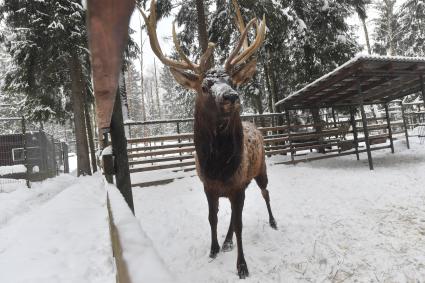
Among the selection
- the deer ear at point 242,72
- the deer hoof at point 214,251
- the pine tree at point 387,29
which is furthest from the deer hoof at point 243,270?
the pine tree at point 387,29

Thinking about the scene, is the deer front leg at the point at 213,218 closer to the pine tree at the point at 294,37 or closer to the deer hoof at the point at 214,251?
the deer hoof at the point at 214,251

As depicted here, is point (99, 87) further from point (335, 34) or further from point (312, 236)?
point (335, 34)

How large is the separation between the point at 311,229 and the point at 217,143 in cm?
267

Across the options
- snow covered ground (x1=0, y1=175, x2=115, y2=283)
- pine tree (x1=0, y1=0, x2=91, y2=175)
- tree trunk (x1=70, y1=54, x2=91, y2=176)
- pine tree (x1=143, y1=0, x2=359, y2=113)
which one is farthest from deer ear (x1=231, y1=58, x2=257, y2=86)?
tree trunk (x1=70, y1=54, x2=91, y2=176)

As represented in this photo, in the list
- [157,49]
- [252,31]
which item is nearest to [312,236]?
[157,49]

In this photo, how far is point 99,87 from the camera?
1.35m

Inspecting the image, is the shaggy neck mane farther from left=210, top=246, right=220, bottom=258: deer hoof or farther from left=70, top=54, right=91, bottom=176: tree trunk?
left=70, top=54, right=91, bottom=176: tree trunk

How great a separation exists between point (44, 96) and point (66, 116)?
2.84 metres

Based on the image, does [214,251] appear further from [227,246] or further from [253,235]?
[253,235]

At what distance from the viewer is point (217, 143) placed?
4.02 m

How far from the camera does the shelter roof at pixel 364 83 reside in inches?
400

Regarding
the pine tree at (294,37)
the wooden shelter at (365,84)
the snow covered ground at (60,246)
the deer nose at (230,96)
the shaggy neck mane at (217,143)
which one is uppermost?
the pine tree at (294,37)

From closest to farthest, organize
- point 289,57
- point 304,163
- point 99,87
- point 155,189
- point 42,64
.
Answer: point 99,87 → point 155,189 → point 304,163 → point 42,64 → point 289,57

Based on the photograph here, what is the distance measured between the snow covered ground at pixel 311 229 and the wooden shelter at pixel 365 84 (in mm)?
2910
